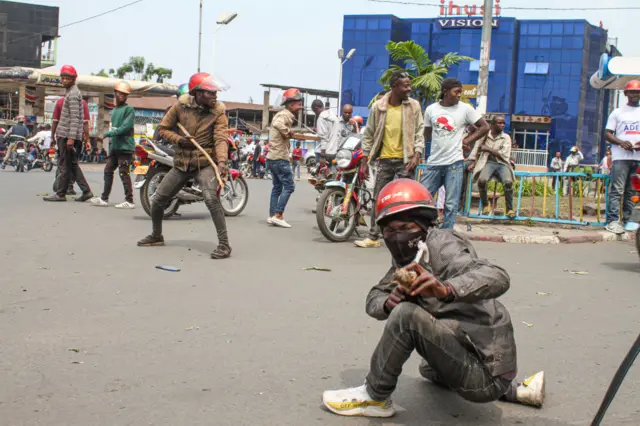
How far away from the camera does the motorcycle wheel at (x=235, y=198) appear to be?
11.7 metres

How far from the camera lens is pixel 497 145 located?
468 inches

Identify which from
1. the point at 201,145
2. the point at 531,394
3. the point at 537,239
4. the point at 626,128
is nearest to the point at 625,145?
the point at 626,128

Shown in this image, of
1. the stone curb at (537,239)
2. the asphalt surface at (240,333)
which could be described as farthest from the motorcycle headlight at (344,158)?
the stone curb at (537,239)

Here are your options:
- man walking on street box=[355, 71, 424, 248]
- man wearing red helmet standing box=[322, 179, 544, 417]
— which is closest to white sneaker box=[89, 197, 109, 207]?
man walking on street box=[355, 71, 424, 248]

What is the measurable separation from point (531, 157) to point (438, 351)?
5266 cm

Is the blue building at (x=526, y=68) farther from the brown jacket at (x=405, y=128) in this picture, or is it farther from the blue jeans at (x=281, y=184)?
the brown jacket at (x=405, y=128)

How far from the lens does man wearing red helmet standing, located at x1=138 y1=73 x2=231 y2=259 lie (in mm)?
7703

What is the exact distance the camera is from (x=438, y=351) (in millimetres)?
3133

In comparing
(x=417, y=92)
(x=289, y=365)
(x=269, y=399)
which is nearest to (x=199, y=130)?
(x=289, y=365)

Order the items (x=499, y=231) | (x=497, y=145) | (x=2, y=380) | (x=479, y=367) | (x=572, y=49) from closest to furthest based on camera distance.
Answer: (x=479, y=367) < (x=2, y=380) < (x=499, y=231) < (x=497, y=145) < (x=572, y=49)

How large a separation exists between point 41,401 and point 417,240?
6.09 feet

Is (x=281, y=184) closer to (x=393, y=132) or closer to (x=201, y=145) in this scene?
(x=393, y=132)

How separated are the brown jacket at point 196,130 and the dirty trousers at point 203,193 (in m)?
0.10

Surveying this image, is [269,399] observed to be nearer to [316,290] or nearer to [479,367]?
[479,367]
